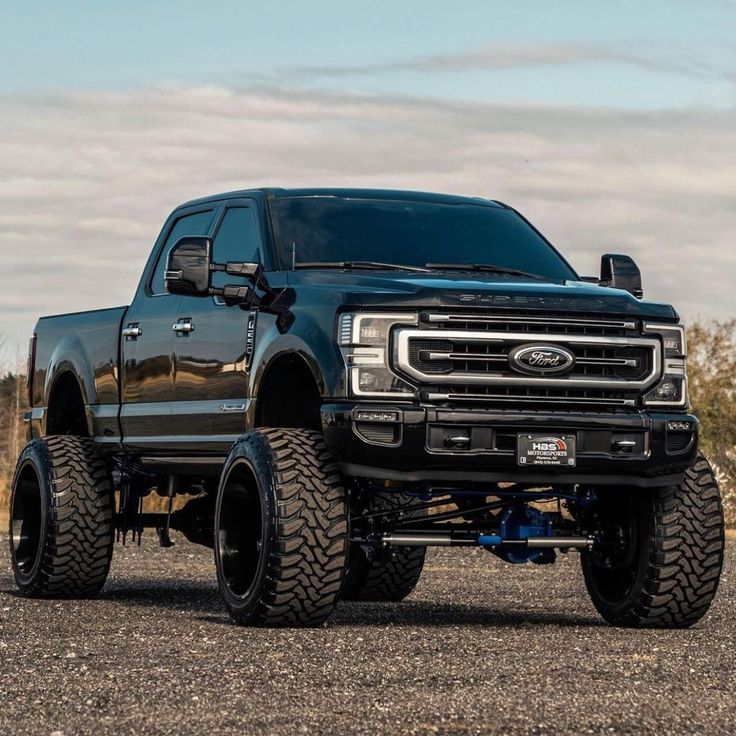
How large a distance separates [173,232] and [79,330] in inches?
42.2

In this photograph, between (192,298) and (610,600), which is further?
(192,298)

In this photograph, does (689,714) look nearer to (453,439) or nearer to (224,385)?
(453,439)

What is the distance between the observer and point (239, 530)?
362 inches

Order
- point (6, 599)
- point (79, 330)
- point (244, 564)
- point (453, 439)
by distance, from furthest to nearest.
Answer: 1. point (79, 330)
2. point (6, 599)
3. point (244, 564)
4. point (453, 439)

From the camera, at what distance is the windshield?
970cm

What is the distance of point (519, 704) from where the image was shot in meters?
6.11

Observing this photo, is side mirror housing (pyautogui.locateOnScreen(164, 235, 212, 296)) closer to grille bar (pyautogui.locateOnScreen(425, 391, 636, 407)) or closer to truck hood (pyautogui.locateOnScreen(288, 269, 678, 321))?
truck hood (pyautogui.locateOnScreen(288, 269, 678, 321))

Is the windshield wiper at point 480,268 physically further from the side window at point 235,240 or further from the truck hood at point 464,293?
the side window at point 235,240

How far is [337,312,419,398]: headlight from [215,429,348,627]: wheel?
1.62 feet

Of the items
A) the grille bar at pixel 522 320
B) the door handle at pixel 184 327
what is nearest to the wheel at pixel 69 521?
the door handle at pixel 184 327

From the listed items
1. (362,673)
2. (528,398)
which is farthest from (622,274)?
(362,673)

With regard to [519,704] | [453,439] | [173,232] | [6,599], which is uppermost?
[173,232]

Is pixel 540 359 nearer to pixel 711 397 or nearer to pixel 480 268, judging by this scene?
→ pixel 480 268

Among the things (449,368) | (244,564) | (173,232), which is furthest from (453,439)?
(173,232)
